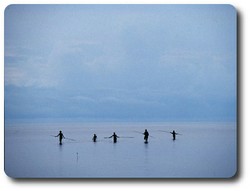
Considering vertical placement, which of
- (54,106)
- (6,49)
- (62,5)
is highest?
(62,5)

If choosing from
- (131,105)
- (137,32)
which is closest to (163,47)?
(137,32)

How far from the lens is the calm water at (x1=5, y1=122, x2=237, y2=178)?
304cm

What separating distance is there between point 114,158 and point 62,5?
44.3 inches

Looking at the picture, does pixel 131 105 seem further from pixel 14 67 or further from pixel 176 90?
pixel 14 67

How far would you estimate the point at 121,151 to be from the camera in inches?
121

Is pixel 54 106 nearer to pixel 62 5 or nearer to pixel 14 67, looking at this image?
pixel 14 67

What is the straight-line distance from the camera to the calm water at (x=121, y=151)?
304 centimetres

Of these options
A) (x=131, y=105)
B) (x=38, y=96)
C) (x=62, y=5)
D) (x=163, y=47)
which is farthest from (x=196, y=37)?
(x=38, y=96)

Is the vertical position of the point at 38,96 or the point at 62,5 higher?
the point at 62,5

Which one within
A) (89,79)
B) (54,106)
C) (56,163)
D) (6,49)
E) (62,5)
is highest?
(62,5)

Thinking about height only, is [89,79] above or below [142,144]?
above

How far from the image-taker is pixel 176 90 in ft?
10.2

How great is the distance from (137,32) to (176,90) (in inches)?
19.2

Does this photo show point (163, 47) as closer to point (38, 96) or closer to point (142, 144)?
point (142, 144)
